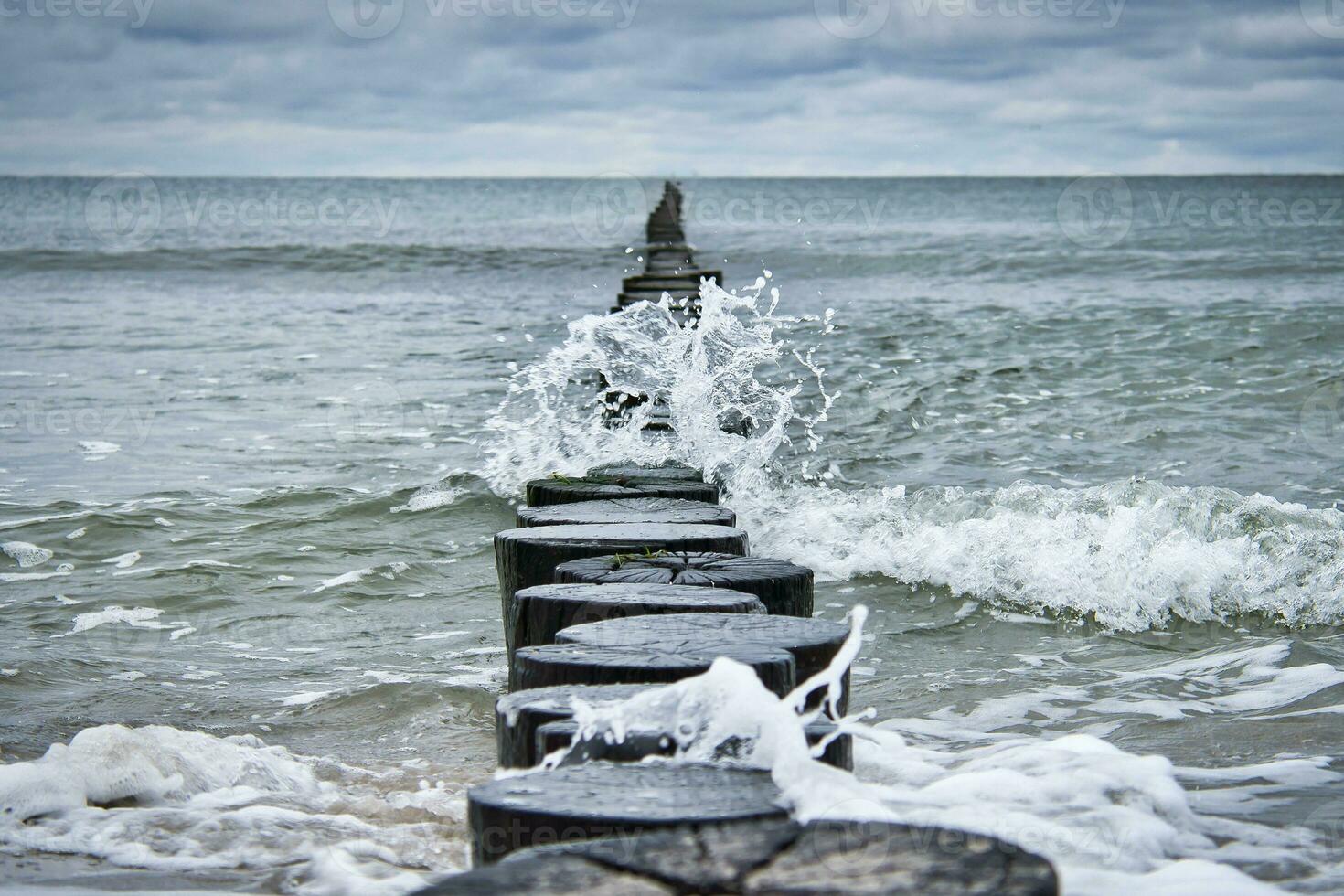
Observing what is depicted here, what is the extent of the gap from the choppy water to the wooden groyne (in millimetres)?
472

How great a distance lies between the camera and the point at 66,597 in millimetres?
6027

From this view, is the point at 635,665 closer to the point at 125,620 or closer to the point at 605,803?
the point at 605,803

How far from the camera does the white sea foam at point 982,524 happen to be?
5.66 m

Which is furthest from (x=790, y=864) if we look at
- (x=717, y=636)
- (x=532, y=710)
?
(x=717, y=636)

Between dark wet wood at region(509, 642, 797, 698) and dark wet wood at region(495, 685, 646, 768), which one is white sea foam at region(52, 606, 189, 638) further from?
dark wet wood at region(495, 685, 646, 768)

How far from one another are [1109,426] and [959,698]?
6.16m

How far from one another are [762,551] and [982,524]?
40.6 inches

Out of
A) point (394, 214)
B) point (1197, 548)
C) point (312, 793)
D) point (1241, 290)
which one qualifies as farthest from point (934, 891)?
point (394, 214)

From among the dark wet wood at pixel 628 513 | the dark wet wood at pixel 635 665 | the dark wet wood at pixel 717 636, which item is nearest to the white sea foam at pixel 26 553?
the dark wet wood at pixel 628 513

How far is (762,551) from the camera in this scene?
661 cm

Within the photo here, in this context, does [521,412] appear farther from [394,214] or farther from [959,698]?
[394,214]

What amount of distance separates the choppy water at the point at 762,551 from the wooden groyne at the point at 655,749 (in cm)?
47

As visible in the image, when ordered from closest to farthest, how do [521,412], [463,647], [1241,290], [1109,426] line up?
[463,647]
[1109,426]
[521,412]
[1241,290]

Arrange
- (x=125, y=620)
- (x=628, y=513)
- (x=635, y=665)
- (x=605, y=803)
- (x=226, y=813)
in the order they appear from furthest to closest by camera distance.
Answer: (x=125, y=620)
(x=628, y=513)
(x=226, y=813)
(x=635, y=665)
(x=605, y=803)
